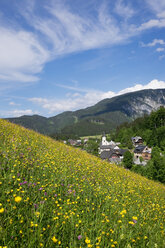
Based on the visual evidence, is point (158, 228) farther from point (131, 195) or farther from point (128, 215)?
point (131, 195)

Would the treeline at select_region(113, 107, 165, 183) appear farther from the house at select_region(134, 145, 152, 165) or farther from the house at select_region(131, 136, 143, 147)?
the house at select_region(134, 145, 152, 165)

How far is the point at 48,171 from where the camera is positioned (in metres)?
5.89

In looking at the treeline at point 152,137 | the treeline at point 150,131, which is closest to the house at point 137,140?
the treeline at point 152,137

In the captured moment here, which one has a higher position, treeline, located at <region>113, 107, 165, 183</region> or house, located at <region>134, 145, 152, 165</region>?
treeline, located at <region>113, 107, 165, 183</region>

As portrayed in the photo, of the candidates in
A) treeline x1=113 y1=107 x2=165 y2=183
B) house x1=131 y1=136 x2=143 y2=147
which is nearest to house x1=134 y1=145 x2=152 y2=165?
treeline x1=113 y1=107 x2=165 y2=183

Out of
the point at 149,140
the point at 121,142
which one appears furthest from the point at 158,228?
the point at 121,142

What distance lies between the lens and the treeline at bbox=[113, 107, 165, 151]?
244ft

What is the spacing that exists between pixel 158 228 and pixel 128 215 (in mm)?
821

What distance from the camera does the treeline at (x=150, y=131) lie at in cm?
7444

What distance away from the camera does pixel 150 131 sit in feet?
284

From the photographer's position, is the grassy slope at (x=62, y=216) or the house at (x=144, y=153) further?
the house at (x=144, y=153)

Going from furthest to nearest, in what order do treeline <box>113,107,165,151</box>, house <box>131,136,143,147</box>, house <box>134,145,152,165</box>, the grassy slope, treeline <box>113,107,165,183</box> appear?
1. house <box>131,136,143,147</box>
2. house <box>134,145,152,165</box>
3. treeline <box>113,107,165,151</box>
4. treeline <box>113,107,165,183</box>
5. the grassy slope

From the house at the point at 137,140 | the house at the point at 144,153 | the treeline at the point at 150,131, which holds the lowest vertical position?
the house at the point at 144,153

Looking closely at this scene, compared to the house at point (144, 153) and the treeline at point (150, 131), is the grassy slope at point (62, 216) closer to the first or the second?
the treeline at point (150, 131)
